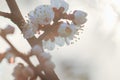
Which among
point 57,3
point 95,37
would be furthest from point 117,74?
point 57,3

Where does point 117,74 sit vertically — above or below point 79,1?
below

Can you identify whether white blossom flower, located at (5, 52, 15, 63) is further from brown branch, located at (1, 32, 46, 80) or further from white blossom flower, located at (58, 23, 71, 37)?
white blossom flower, located at (58, 23, 71, 37)

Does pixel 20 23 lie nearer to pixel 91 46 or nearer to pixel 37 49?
pixel 37 49

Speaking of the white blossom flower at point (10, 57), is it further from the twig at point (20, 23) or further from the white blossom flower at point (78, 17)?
the white blossom flower at point (78, 17)

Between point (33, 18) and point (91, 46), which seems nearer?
point (33, 18)

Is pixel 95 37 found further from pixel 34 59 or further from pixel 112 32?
pixel 34 59

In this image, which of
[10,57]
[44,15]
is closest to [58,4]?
[44,15]

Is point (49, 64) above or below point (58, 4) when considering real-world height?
below

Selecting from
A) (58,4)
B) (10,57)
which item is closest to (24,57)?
(10,57)
